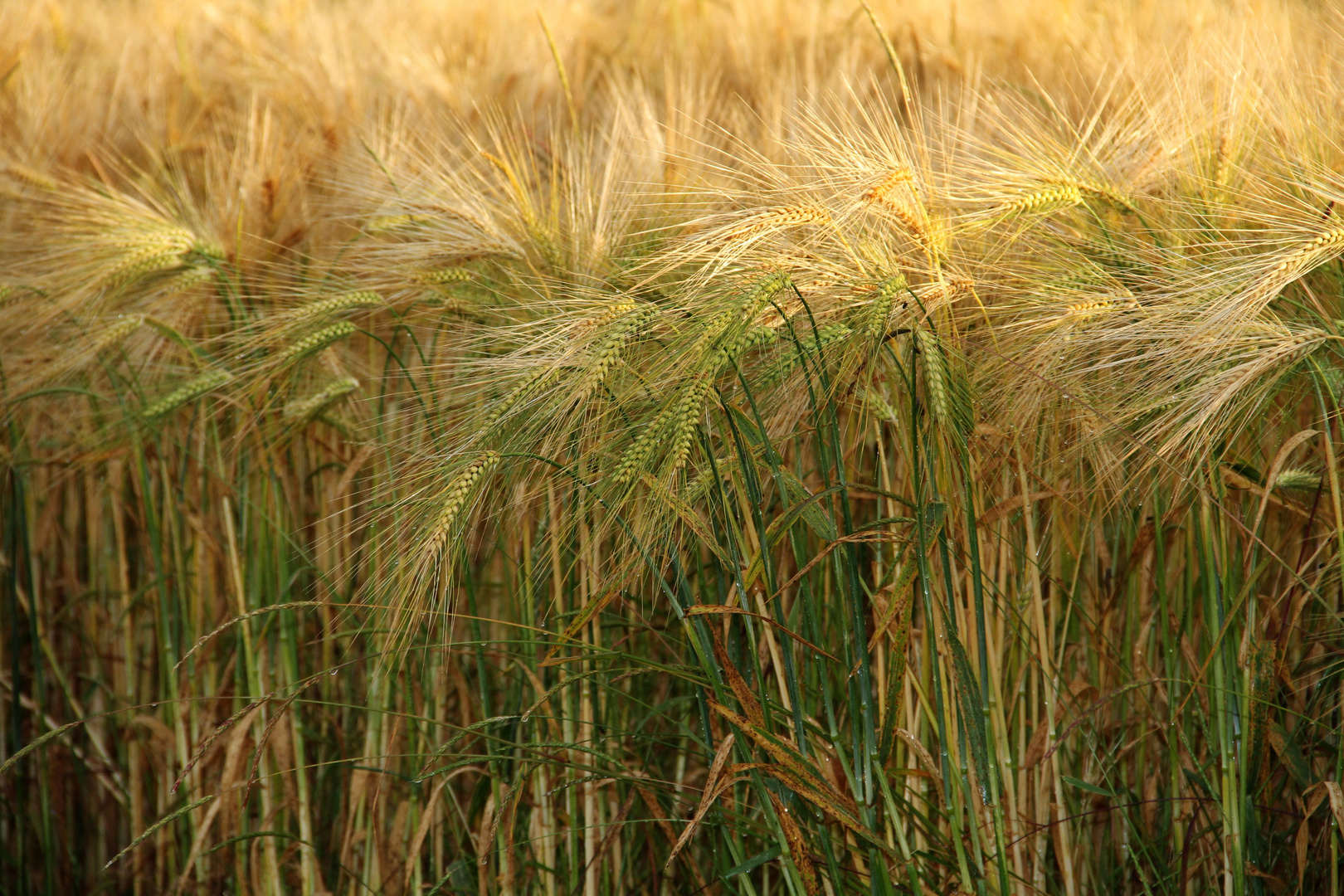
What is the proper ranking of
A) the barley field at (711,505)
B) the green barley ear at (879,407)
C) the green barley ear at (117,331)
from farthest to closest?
the green barley ear at (117,331), the green barley ear at (879,407), the barley field at (711,505)

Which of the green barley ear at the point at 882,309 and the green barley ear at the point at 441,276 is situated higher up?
the green barley ear at the point at 441,276

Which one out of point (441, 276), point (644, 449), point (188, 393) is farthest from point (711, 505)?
point (188, 393)

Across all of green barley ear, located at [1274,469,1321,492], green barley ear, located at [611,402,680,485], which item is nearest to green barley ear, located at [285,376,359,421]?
green barley ear, located at [611,402,680,485]

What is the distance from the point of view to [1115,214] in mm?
1453

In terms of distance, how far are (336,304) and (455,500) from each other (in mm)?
538

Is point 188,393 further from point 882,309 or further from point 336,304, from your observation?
point 882,309

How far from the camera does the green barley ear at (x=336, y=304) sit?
149 cm

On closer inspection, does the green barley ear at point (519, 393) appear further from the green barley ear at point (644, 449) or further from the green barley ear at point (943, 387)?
the green barley ear at point (943, 387)

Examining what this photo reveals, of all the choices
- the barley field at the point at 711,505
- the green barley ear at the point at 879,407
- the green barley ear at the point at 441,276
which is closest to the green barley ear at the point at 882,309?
the barley field at the point at 711,505

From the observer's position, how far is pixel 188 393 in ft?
5.02

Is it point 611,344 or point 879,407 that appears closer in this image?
point 611,344

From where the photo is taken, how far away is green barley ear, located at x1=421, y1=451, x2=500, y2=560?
3.49 feet

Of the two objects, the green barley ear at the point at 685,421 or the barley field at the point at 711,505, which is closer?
the green barley ear at the point at 685,421

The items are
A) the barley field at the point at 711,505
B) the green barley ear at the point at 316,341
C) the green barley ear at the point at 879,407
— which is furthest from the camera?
the green barley ear at the point at 316,341
